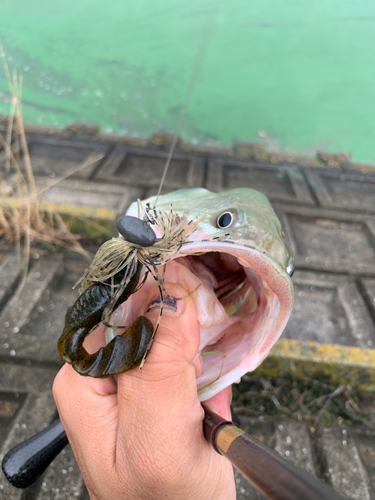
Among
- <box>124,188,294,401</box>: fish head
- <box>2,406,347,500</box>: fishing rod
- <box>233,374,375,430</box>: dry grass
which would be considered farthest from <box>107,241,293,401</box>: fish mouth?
<box>233,374,375,430</box>: dry grass

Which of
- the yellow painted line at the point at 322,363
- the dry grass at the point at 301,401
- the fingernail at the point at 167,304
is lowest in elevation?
the dry grass at the point at 301,401

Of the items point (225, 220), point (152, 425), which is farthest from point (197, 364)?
point (225, 220)

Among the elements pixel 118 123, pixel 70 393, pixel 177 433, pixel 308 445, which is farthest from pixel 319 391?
pixel 118 123

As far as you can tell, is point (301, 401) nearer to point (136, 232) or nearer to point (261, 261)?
point (261, 261)

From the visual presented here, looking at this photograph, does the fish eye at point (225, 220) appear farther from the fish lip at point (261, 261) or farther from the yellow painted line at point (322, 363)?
the yellow painted line at point (322, 363)

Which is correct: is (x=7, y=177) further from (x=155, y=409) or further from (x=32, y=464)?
(x=155, y=409)

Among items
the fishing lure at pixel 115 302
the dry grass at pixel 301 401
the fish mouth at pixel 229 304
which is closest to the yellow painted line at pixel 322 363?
the dry grass at pixel 301 401
